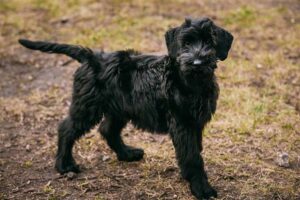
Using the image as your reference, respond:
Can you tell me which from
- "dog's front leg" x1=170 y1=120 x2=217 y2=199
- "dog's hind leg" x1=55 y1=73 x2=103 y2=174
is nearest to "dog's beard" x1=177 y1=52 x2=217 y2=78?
"dog's front leg" x1=170 y1=120 x2=217 y2=199

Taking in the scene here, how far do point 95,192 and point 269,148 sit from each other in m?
2.23

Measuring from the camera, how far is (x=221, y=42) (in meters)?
5.01

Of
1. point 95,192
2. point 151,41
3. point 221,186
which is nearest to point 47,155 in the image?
point 95,192

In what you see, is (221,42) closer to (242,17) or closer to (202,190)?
(202,190)

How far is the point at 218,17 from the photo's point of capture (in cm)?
1022

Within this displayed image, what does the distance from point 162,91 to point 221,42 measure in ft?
2.53

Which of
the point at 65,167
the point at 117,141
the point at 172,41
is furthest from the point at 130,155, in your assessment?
the point at 172,41

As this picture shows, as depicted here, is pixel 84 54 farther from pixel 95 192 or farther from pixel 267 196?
pixel 267 196

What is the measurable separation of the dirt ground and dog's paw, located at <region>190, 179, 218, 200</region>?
146 millimetres

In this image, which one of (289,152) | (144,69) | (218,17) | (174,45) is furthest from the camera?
(218,17)

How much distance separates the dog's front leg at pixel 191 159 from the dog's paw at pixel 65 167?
131cm

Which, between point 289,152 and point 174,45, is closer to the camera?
point 174,45

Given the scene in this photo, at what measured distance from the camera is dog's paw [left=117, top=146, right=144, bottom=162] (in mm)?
5910

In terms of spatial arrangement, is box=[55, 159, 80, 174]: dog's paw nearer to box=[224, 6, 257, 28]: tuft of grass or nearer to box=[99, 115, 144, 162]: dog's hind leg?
box=[99, 115, 144, 162]: dog's hind leg
